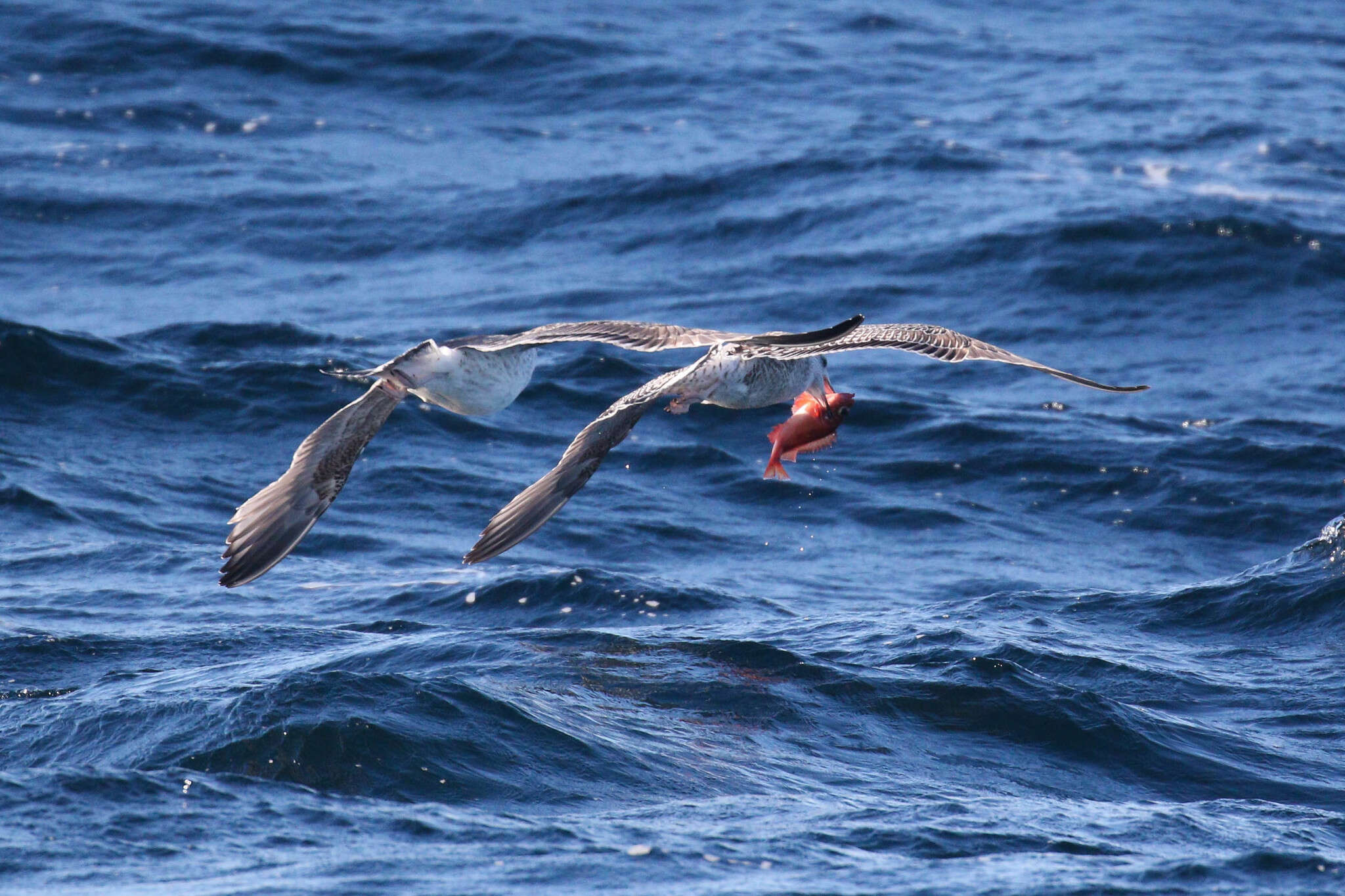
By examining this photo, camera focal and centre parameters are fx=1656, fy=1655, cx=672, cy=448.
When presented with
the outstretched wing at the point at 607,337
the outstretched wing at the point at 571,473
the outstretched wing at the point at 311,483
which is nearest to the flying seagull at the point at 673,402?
the outstretched wing at the point at 571,473

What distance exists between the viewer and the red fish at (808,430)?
372 inches

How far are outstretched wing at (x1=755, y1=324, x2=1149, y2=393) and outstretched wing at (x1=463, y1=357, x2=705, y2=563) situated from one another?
1.21 meters

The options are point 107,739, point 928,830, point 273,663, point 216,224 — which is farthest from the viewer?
Result: point 216,224

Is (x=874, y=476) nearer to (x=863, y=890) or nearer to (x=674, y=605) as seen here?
(x=674, y=605)

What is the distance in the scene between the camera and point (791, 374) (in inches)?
387

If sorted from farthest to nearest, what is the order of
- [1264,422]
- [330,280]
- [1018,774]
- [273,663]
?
[330,280] → [1264,422] → [273,663] → [1018,774]

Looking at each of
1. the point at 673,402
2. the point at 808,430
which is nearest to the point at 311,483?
the point at 673,402

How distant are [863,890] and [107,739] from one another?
3915 mm

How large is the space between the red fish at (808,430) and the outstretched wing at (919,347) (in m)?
0.69

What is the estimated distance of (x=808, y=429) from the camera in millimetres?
9484

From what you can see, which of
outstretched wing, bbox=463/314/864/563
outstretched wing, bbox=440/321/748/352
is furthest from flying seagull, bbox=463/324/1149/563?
outstretched wing, bbox=440/321/748/352

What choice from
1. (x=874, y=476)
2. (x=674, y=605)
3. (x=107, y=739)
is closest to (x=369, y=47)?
(x=874, y=476)

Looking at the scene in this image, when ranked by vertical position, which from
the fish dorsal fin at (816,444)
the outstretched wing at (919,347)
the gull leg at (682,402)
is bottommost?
the fish dorsal fin at (816,444)

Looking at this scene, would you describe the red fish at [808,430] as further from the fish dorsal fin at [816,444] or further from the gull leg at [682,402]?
the gull leg at [682,402]
